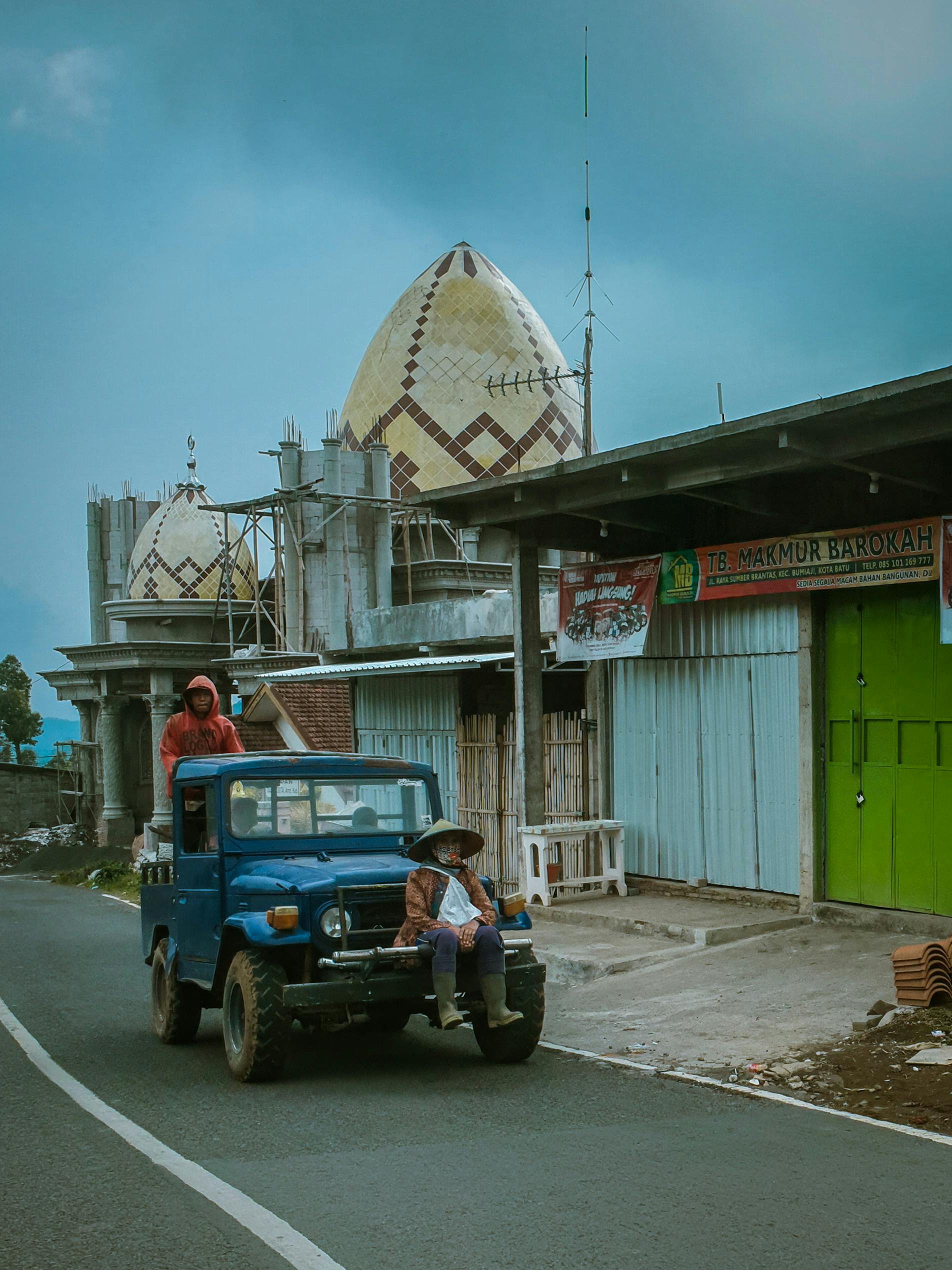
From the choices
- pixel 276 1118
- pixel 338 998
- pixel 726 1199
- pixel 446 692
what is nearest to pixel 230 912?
pixel 338 998

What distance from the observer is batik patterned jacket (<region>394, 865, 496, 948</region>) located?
7.69m

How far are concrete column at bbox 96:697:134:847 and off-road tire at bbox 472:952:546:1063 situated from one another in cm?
3413

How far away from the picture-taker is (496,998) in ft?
25.5

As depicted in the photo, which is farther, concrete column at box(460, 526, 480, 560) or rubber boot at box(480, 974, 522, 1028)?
concrete column at box(460, 526, 480, 560)

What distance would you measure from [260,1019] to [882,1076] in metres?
3.42

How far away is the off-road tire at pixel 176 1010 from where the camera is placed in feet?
29.9

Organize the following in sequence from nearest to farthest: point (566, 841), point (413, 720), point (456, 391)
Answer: point (566, 841) < point (413, 720) < point (456, 391)

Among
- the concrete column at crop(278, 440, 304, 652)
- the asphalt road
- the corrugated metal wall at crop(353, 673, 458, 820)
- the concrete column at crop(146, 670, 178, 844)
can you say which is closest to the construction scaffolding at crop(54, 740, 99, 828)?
the concrete column at crop(146, 670, 178, 844)

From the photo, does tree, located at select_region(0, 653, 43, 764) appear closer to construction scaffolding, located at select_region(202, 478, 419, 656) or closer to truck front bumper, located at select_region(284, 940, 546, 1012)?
construction scaffolding, located at select_region(202, 478, 419, 656)

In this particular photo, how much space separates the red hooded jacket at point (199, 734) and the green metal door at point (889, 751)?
5.26 m

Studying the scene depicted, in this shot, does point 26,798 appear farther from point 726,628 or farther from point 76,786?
point 726,628

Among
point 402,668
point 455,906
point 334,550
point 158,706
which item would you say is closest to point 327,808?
point 455,906

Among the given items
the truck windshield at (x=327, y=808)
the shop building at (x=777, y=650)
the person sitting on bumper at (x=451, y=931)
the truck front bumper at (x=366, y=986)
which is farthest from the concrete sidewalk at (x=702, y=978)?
the truck windshield at (x=327, y=808)

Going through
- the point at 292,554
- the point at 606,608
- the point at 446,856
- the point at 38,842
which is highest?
the point at 292,554
